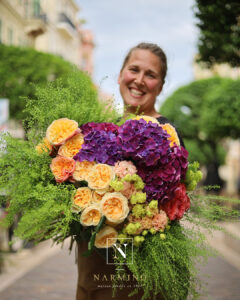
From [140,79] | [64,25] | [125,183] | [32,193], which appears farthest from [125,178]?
[64,25]

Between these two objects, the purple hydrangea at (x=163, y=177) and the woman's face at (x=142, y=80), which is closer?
the purple hydrangea at (x=163, y=177)

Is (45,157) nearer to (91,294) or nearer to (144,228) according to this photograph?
(144,228)

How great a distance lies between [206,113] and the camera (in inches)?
715

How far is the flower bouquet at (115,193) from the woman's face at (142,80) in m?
0.40

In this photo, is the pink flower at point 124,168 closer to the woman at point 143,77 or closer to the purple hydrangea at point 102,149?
the purple hydrangea at point 102,149

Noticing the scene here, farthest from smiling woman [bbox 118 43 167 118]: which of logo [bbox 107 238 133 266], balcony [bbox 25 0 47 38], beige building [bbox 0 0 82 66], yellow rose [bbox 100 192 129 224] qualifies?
balcony [bbox 25 0 47 38]

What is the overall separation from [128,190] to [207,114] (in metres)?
16.5

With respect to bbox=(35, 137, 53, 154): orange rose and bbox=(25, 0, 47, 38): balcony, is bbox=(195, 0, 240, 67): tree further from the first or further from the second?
bbox=(25, 0, 47, 38): balcony

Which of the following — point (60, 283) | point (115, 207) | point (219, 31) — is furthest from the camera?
point (219, 31)

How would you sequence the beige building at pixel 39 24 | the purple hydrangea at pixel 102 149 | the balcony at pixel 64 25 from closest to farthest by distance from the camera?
1. the purple hydrangea at pixel 102 149
2. the beige building at pixel 39 24
3. the balcony at pixel 64 25

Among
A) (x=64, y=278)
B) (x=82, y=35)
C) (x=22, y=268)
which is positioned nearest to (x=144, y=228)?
(x=64, y=278)

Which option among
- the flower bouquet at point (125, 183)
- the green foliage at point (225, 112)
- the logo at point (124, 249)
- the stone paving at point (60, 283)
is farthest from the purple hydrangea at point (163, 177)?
the green foliage at point (225, 112)

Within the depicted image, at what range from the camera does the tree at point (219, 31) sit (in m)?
6.64

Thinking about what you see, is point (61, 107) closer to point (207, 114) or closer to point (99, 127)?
point (99, 127)
